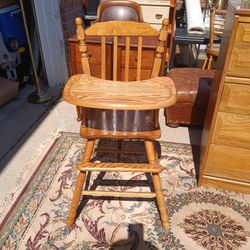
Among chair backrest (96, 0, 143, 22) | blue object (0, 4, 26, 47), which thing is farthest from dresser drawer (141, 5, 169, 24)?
blue object (0, 4, 26, 47)

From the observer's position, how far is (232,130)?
1502 millimetres

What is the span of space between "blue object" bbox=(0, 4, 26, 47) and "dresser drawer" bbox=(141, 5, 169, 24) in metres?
1.41

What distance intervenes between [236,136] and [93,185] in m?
0.99

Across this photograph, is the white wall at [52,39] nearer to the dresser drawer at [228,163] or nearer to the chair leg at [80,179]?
the chair leg at [80,179]

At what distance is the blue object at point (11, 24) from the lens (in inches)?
107

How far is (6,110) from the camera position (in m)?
2.71

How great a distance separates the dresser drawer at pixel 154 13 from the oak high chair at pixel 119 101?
1.56m

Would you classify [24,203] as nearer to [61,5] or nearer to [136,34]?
[136,34]

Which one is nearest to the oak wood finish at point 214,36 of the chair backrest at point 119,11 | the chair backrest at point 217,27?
the chair backrest at point 217,27

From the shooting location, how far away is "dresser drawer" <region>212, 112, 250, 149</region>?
1461 millimetres

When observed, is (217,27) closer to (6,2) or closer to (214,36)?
(214,36)

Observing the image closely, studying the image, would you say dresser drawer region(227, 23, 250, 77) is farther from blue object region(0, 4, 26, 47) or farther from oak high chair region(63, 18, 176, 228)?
blue object region(0, 4, 26, 47)

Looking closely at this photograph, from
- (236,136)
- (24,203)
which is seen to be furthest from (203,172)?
(24,203)

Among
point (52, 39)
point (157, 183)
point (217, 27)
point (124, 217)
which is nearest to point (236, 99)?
point (157, 183)
